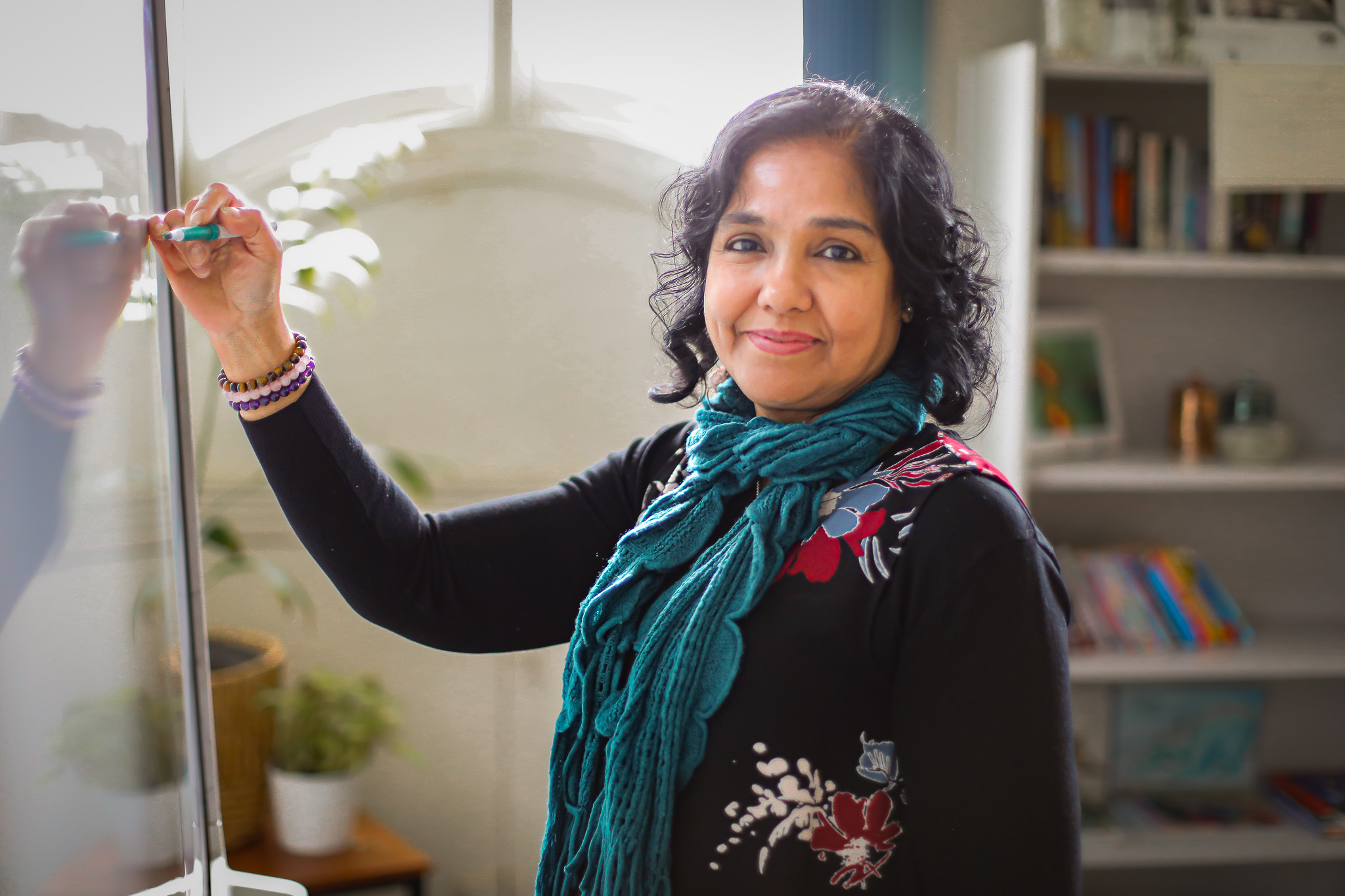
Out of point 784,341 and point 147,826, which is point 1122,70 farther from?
point 147,826

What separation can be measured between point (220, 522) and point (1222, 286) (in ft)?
7.01

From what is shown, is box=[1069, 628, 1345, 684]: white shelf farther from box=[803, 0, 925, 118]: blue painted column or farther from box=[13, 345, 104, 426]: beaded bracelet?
box=[13, 345, 104, 426]: beaded bracelet

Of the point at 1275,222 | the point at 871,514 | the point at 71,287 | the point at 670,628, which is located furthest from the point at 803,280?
the point at 1275,222

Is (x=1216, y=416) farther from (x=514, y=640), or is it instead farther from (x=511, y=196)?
(x=514, y=640)

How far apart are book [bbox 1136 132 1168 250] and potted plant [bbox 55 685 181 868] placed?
1.93 meters

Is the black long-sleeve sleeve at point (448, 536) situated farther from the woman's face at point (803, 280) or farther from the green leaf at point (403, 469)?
the green leaf at point (403, 469)

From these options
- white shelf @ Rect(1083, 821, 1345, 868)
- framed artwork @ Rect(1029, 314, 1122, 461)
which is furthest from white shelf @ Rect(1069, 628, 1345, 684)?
framed artwork @ Rect(1029, 314, 1122, 461)

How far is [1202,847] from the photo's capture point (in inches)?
80.7

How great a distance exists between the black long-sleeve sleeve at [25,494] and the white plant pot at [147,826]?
0.58 ft

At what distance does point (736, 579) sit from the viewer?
35.8 inches

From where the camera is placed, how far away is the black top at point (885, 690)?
2.60ft

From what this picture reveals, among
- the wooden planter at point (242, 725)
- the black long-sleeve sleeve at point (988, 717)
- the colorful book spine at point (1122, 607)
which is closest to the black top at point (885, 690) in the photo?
the black long-sleeve sleeve at point (988, 717)

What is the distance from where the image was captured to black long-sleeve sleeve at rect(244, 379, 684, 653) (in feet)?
3.18

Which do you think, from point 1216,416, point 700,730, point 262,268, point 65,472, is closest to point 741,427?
point 700,730
